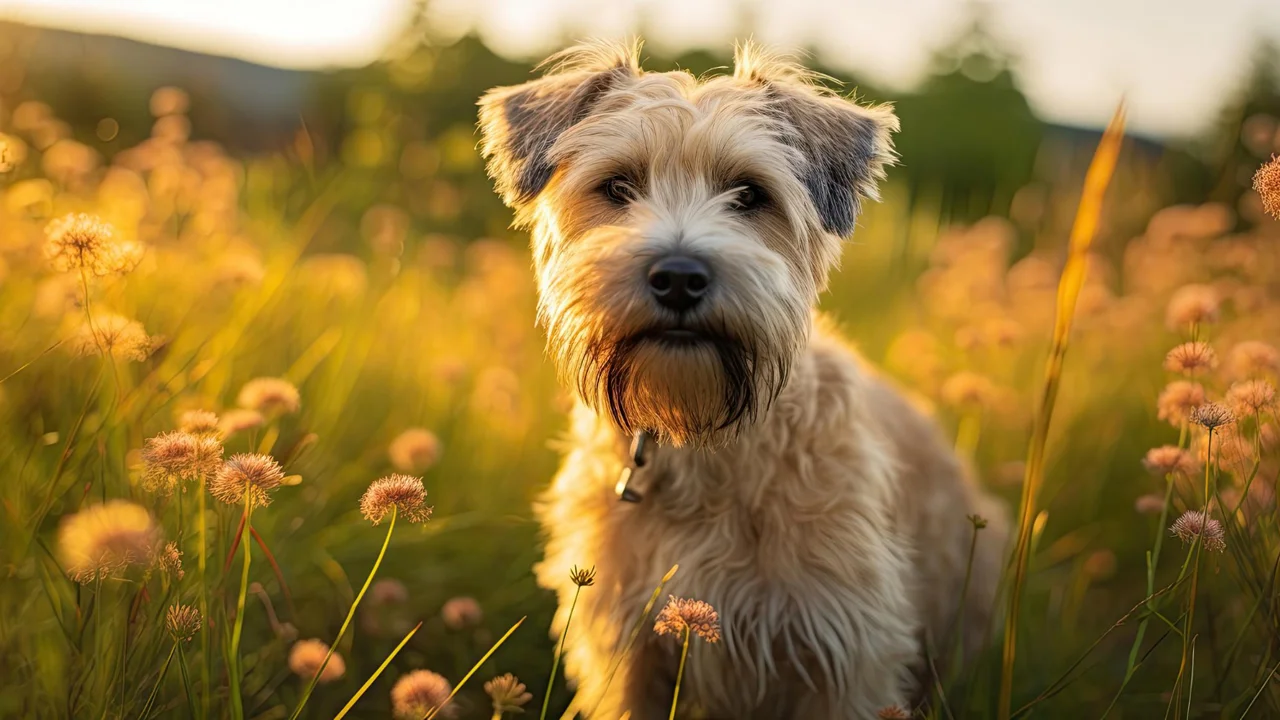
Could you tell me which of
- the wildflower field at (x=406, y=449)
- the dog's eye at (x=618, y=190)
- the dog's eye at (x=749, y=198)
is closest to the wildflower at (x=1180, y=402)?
the wildflower field at (x=406, y=449)

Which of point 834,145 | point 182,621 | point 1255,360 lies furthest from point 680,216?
point 1255,360

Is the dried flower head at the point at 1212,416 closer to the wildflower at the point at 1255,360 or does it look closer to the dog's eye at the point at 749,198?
the wildflower at the point at 1255,360

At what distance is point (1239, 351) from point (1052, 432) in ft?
8.41

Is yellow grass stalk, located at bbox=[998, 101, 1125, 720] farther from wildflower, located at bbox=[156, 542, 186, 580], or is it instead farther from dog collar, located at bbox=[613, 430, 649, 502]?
wildflower, located at bbox=[156, 542, 186, 580]

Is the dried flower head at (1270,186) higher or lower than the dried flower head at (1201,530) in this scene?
higher

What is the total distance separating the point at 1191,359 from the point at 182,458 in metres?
2.79

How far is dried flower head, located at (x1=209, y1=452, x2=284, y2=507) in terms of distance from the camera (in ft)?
6.78

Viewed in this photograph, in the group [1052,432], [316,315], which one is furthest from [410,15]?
[1052,432]

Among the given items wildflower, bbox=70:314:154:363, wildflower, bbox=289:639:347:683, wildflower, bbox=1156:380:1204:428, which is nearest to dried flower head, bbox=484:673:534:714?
wildflower, bbox=289:639:347:683

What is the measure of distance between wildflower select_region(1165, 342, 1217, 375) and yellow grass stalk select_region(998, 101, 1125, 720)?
86cm

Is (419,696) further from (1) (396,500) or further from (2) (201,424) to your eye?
(2) (201,424)

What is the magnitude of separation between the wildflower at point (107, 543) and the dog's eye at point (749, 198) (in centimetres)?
206

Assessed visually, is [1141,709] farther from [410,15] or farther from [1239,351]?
[410,15]

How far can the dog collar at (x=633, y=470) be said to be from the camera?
3215mm
